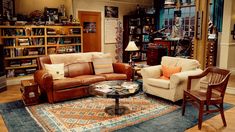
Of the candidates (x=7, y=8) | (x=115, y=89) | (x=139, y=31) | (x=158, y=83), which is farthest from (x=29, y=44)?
(x=139, y=31)

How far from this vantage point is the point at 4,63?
5410 millimetres

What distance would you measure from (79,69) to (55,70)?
27.0 inches

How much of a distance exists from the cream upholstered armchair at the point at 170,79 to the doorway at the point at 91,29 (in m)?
3.54

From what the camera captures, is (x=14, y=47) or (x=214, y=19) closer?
(x=14, y=47)

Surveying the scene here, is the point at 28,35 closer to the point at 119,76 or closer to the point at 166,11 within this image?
A: the point at 119,76

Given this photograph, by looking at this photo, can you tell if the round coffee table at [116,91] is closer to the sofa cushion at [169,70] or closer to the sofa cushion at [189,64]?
the sofa cushion at [169,70]

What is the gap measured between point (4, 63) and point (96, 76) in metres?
2.31

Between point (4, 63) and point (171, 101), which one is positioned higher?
point (4, 63)

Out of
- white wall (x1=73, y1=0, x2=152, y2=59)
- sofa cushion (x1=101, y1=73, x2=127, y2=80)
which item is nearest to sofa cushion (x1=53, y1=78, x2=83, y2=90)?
sofa cushion (x1=101, y1=73, x2=127, y2=80)

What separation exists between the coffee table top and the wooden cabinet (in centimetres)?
375

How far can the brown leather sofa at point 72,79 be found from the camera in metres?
4.27

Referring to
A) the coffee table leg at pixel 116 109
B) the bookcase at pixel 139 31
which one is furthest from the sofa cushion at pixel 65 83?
the bookcase at pixel 139 31

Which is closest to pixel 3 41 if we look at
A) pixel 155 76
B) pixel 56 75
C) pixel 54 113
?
pixel 56 75

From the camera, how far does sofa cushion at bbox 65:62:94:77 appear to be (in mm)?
5012
